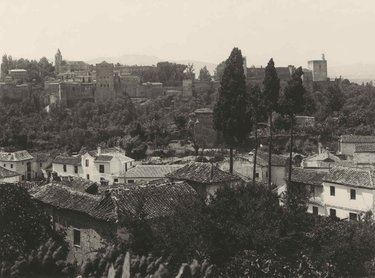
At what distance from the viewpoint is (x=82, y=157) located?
49.2m

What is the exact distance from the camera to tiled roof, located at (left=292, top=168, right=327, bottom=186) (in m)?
31.7

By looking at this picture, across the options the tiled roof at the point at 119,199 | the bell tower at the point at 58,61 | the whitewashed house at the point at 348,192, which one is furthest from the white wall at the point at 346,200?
the bell tower at the point at 58,61

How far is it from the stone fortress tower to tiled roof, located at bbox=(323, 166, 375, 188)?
66.9 m

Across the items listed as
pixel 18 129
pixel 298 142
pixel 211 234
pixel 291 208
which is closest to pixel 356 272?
pixel 291 208

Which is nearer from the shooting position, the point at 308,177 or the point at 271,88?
the point at 271,88

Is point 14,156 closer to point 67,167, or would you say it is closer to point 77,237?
point 67,167

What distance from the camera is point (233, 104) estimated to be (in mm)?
28375

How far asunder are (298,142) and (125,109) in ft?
98.7

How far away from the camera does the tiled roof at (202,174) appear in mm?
22219

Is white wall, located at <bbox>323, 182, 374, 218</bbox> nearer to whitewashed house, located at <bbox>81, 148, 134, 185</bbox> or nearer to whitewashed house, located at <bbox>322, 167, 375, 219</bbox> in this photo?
whitewashed house, located at <bbox>322, 167, 375, 219</bbox>

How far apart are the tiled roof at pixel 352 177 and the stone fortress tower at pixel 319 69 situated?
219 feet

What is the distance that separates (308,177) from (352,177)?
3.82 m

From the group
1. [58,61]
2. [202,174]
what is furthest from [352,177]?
[58,61]

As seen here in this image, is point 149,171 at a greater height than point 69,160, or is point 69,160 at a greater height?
point 69,160
